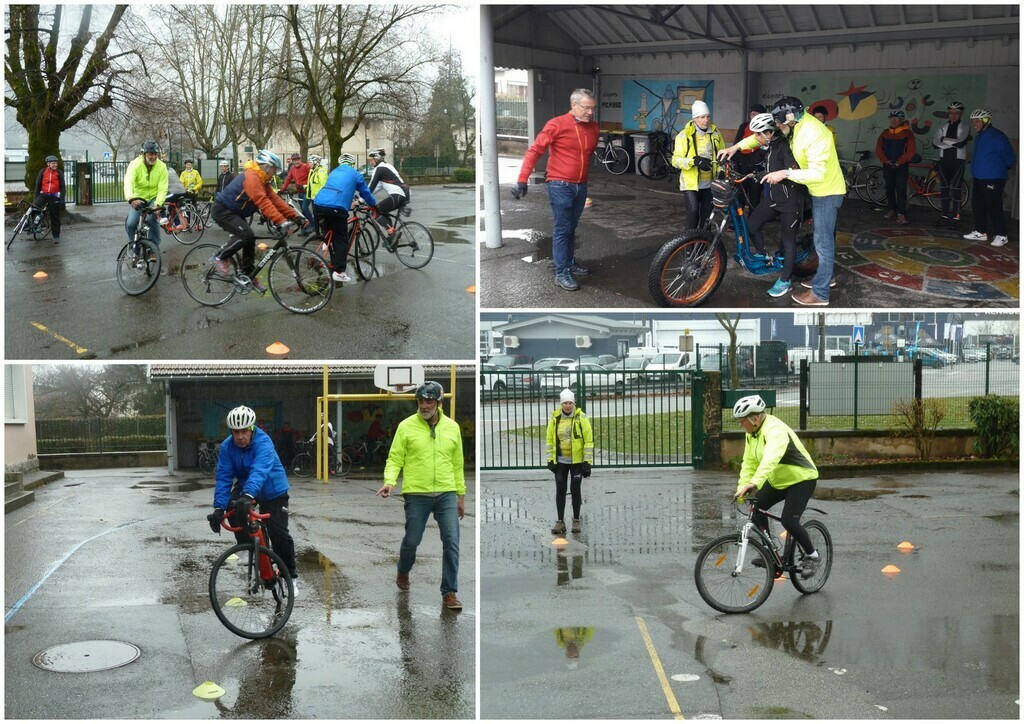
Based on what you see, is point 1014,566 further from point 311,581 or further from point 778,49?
point 778,49

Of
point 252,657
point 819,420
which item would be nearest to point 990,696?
point 252,657

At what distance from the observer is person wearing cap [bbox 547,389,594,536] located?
8109 mm

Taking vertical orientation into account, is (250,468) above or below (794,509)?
above

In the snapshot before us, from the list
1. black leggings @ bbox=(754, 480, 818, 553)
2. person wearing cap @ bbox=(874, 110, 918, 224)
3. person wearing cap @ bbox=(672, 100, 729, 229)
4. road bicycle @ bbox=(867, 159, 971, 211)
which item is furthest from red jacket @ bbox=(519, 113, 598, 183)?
road bicycle @ bbox=(867, 159, 971, 211)

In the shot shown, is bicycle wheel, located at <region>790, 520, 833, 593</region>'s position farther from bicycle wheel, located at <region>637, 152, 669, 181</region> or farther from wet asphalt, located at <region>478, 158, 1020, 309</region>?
bicycle wheel, located at <region>637, 152, 669, 181</region>

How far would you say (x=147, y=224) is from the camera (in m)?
8.28

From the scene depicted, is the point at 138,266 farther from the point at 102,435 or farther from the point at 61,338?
the point at 102,435

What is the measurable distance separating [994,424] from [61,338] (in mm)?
10050

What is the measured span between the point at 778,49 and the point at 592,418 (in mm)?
5930

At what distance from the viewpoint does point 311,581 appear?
6.44m

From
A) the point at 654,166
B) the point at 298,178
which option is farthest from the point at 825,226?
the point at 298,178

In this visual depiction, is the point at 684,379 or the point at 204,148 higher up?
the point at 204,148

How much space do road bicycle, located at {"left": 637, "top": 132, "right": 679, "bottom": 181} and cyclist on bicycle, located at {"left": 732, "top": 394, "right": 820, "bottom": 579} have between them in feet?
28.2

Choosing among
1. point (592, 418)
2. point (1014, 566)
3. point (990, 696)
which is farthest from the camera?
point (592, 418)
